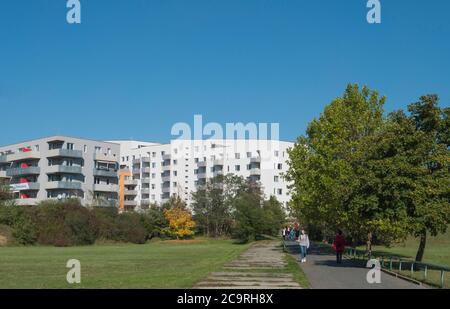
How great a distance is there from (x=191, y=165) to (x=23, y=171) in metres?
37.5

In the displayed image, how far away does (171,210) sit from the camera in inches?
3386

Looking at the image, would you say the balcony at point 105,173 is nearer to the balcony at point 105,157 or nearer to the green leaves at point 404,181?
the balcony at point 105,157

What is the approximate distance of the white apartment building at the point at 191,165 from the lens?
382ft

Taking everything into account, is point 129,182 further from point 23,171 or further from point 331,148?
point 331,148

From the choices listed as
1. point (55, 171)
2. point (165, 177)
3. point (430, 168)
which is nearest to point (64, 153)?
point (55, 171)

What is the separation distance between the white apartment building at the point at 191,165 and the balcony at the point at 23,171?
2356 centimetres

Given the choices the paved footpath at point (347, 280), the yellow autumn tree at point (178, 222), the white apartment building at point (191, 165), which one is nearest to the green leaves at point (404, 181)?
the paved footpath at point (347, 280)

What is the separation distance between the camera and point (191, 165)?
127 meters

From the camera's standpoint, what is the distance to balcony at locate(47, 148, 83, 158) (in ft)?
328

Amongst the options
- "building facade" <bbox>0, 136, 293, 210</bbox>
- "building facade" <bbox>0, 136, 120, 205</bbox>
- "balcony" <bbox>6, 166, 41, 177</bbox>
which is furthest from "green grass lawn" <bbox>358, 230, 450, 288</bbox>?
"balcony" <bbox>6, 166, 41, 177</bbox>

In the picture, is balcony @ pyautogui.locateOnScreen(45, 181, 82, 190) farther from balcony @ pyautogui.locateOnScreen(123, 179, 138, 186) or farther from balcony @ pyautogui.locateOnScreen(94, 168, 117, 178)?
balcony @ pyautogui.locateOnScreen(123, 179, 138, 186)

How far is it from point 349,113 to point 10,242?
4328cm
